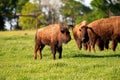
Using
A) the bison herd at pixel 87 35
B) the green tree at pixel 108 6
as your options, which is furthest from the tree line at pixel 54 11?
the bison herd at pixel 87 35

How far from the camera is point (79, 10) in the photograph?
4653 inches

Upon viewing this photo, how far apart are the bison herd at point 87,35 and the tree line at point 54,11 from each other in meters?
45.4

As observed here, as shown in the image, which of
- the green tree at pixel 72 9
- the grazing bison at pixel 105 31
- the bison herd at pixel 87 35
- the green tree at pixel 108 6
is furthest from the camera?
the green tree at pixel 72 9

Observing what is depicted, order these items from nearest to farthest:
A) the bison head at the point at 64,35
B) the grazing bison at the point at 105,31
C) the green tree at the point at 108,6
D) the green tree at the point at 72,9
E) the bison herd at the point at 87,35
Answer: the bison head at the point at 64,35, the bison herd at the point at 87,35, the grazing bison at the point at 105,31, the green tree at the point at 108,6, the green tree at the point at 72,9

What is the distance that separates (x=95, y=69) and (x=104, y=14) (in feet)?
185

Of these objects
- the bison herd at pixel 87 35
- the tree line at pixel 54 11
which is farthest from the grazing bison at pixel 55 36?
the tree line at pixel 54 11

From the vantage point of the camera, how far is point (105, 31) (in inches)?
894

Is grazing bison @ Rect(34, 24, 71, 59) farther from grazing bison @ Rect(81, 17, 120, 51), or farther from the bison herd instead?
grazing bison @ Rect(81, 17, 120, 51)

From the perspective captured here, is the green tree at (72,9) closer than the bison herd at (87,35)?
No

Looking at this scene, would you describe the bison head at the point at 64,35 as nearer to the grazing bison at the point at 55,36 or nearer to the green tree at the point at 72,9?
the grazing bison at the point at 55,36

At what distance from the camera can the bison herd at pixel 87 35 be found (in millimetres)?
18594

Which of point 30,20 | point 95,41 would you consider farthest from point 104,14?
point 95,41

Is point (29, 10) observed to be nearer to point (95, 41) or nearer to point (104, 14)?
point (104, 14)

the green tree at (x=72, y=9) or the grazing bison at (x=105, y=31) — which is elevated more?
the grazing bison at (x=105, y=31)
